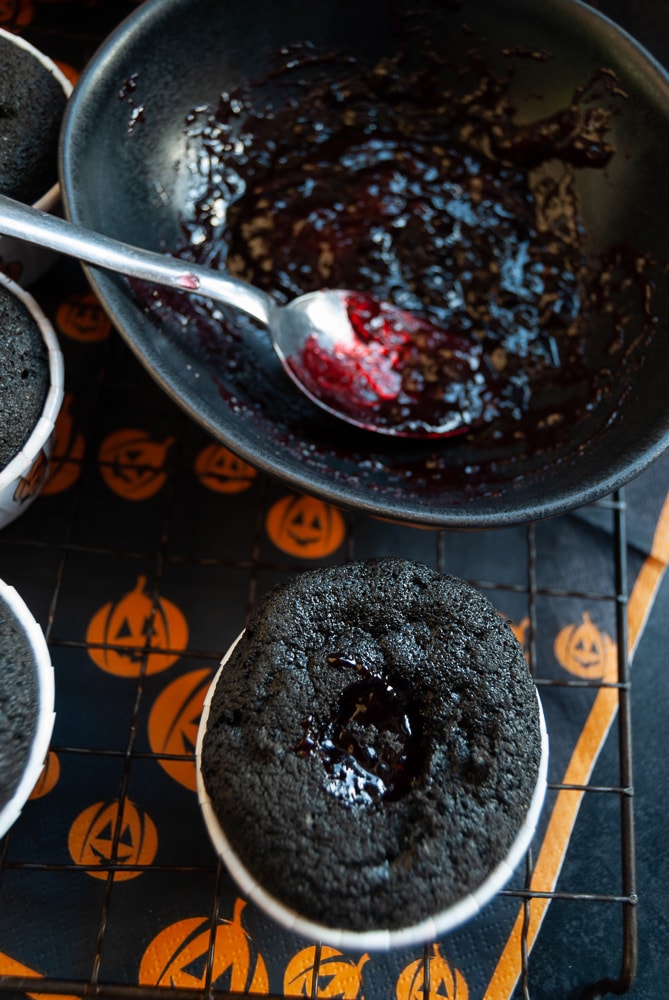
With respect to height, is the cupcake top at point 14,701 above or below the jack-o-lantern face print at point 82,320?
below

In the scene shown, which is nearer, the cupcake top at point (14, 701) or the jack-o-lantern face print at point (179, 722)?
the cupcake top at point (14, 701)

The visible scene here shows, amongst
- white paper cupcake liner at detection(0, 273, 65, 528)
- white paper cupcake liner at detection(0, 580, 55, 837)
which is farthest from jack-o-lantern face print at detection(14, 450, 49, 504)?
white paper cupcake liner at detection(0, 580, 55, 837)

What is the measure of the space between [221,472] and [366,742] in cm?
41

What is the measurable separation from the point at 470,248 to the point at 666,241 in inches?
8.9

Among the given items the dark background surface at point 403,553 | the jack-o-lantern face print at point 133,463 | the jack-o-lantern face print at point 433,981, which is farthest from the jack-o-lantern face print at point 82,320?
the jack-o-lantern face print at point 433,981

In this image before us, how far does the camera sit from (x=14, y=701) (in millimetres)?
693

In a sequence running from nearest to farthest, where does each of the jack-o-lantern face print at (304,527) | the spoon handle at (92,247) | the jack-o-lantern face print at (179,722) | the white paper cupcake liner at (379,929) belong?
the white paper cupcake liner at (379,929), the spoon handle at (92,247), the jack-o-lantern face print at (179,722), the jack-o-lantern face print at (304,527)

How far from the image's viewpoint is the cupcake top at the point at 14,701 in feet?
2.20

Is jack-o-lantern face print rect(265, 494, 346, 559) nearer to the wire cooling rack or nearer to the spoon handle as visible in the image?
the wire cooling rack

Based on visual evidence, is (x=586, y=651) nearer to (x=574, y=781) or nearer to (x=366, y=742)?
(x=574, y=781)

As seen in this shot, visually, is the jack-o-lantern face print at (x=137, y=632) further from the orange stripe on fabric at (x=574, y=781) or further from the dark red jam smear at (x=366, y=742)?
the orange stripe on fabric at (x=574, y=781)

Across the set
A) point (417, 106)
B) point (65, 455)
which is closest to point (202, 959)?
point (65, 455)

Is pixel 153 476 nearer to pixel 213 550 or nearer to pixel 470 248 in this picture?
pixel 213 550

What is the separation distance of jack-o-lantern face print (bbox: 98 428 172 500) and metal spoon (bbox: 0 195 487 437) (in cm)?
20
